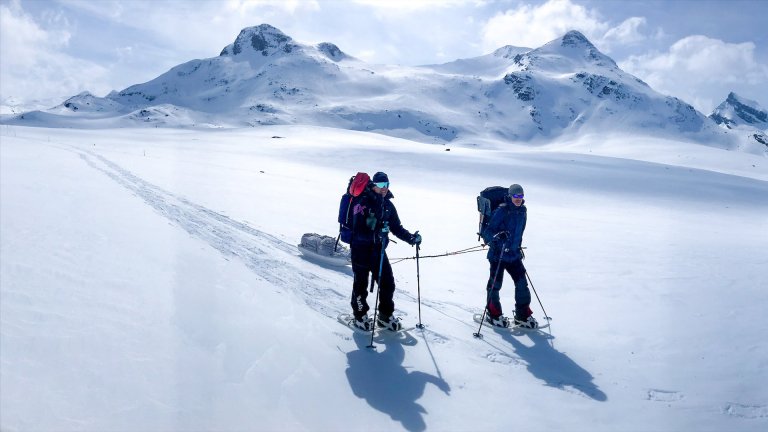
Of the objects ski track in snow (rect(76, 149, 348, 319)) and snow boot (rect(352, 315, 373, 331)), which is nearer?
snow boot (rect(352, 315, 373, 331))

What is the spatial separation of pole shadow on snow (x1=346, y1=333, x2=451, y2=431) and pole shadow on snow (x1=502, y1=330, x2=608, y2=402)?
1343mm

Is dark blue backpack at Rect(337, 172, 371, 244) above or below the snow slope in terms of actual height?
above

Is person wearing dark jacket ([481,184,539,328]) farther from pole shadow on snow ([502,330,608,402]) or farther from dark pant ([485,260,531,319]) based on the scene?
pole shadow on snow ([502,330,608,402])

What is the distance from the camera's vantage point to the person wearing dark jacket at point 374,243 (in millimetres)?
6402

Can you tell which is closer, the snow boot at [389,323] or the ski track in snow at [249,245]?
the snow boot at [389,323]

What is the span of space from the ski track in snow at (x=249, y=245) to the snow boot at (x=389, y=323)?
2.41ft

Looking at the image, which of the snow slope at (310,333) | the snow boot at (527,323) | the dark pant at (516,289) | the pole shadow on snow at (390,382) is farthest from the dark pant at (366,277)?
the snow boot at (527,323)

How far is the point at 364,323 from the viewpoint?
6.50 m

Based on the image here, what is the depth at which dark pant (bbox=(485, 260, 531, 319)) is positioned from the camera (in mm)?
7203

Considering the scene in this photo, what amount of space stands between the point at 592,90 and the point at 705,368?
207451 millimetres

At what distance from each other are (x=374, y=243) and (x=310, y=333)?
4.58ft

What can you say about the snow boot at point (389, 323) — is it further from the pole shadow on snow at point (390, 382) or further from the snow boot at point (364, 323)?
the pole shadow on snow at point (390, 382)

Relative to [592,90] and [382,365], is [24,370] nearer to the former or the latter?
[382,365]

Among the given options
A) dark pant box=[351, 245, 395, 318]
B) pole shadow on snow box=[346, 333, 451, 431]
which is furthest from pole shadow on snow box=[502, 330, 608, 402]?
dark pant box=[351, 245, 395, 318]
